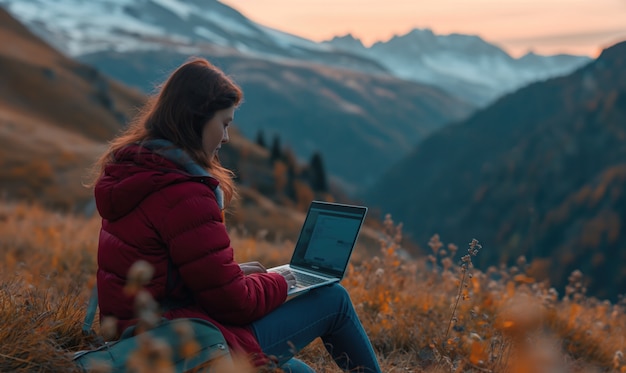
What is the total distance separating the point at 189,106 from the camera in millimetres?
2617

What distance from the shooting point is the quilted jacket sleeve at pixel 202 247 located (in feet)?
7.80

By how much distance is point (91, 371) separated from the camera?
2.35 m

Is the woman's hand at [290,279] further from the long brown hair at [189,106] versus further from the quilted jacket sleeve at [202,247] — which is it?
the long brown hair at [189,106]

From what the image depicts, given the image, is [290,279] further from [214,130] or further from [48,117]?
[48,117]

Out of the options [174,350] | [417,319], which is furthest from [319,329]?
[417,319]

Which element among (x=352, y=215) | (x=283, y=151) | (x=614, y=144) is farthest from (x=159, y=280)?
(x=614, y=144)

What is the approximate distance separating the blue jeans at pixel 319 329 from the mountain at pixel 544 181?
70.4 metres

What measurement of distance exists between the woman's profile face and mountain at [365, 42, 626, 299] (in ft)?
233

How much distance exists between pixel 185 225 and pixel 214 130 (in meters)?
0.49

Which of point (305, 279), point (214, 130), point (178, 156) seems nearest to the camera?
point (178, 156)

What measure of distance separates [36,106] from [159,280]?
49772mm

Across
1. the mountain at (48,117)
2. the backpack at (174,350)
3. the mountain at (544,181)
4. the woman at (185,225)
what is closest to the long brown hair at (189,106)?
the woman at (185,225)

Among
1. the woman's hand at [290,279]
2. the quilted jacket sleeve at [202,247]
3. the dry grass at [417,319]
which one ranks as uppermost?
the quilted jacket sleeve at [202,247]

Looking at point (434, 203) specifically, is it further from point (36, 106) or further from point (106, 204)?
point (106, 204)
